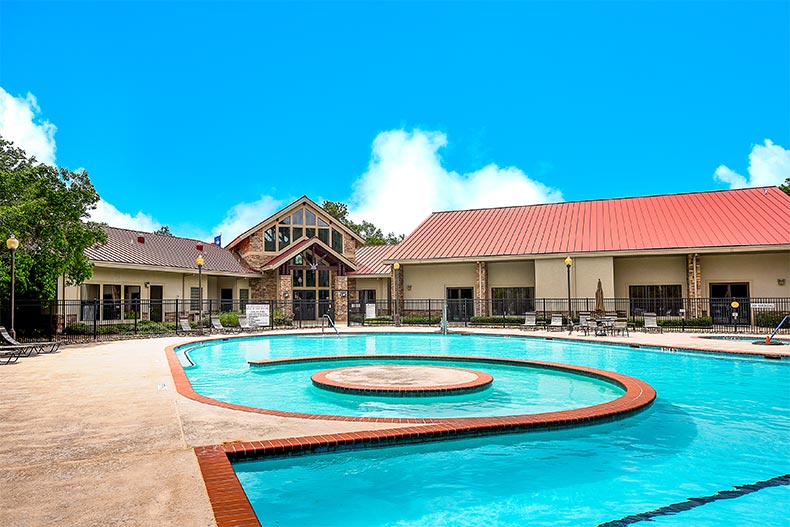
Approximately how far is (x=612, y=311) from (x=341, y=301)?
1665 cm

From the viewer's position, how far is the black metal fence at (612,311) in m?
23.8

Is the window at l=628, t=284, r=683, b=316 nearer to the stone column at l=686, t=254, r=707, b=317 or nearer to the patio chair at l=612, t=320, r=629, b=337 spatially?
the stone column at l=686, t=254, r=707, b=317

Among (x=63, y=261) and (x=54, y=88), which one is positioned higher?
(x=54, y=88)

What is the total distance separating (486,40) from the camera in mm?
21281

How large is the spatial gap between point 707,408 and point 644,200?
973 inches

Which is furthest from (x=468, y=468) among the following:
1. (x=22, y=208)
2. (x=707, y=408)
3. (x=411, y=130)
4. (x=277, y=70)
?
(x=411, y=130)

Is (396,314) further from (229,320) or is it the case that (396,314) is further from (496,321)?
(229,320)

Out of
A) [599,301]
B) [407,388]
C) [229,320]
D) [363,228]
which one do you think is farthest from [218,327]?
[363,228]

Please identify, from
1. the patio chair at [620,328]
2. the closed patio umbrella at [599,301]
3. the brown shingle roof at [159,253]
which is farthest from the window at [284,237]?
the patio chair at [620,328]

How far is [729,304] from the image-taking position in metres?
24.7

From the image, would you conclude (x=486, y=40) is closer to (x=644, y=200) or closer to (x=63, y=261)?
(x=644, y=200)

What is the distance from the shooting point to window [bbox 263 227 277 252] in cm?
3516

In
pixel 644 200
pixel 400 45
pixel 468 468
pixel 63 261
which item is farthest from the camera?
pixel 644 200

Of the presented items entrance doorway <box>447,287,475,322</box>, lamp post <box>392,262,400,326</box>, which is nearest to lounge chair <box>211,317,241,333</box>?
lamp post <box>392,262,400,326</box>
